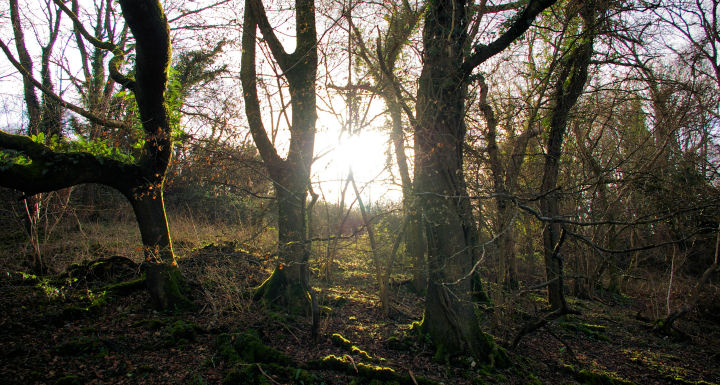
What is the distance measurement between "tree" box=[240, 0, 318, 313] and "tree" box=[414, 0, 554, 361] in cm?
219

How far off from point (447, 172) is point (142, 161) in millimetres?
4734

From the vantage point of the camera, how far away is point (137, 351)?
4.25 m

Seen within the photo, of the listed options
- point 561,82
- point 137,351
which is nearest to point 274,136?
point 137,351

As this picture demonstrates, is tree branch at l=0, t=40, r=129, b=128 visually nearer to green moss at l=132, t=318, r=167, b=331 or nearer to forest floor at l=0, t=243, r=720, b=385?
forest floor at l=0, t=243, r=720, b=385

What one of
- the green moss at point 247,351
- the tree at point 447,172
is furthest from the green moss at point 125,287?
the tree at point 447,172

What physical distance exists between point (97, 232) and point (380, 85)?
364 inches

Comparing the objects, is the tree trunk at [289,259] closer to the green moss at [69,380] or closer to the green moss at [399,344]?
the green moss at [399,344]

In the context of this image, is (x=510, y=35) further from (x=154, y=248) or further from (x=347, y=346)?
(x=154, y=248)

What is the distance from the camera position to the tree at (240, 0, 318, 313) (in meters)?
6.19

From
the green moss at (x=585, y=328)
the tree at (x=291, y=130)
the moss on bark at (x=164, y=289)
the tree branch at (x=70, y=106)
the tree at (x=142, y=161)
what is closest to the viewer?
the tree at (x=142, y=161)

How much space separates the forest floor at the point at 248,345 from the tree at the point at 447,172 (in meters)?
0.46

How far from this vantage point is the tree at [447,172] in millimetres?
5004

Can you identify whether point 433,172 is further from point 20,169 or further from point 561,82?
point 20,169

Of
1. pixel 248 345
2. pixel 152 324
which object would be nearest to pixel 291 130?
pixel 248 345
